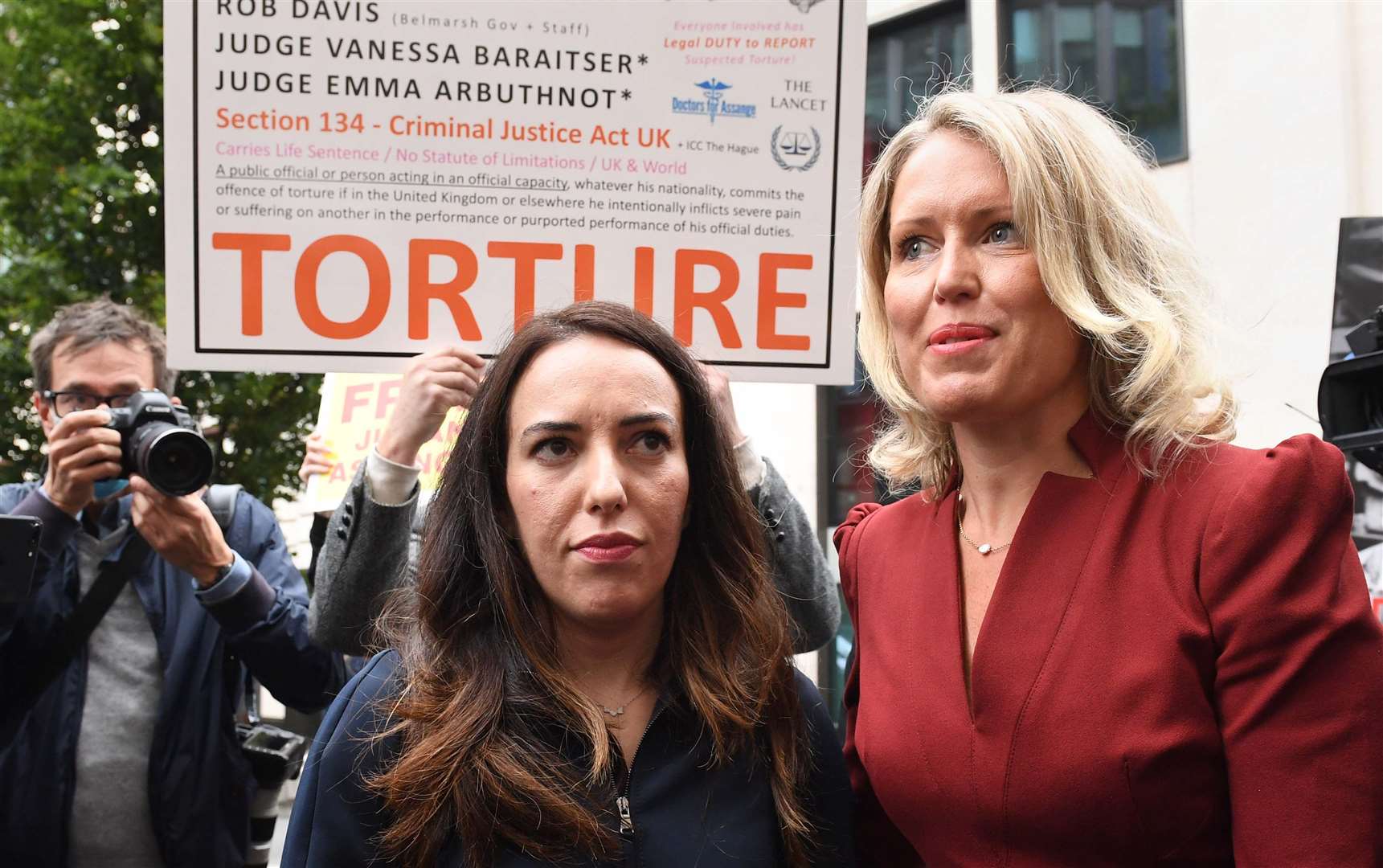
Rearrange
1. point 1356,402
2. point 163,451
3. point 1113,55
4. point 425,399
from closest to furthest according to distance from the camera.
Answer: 1. point 1356,402
2. point 425,399
3. point 163,451
4. point 1113,55

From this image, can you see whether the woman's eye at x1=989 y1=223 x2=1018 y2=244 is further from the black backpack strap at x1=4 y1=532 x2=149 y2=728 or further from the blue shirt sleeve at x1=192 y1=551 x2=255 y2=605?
the black backpack strap at x1=4 y1=532 x2=149 y2=728

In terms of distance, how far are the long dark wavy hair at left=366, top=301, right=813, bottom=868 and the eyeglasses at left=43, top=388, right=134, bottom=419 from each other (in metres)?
1.44

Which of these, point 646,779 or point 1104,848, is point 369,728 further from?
point 1104,848

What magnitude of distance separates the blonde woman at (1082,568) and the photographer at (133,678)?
154 centimetres

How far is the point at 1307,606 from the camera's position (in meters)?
1.77

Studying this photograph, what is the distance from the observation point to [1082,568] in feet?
6.52

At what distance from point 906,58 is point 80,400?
6.37 metres

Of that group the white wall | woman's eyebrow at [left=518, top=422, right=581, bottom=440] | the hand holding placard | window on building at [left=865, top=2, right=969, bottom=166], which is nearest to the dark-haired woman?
woman's eyebrow at [left=518, top=422, right=581, bottom=440]

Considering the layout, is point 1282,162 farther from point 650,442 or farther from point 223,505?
point 650,442

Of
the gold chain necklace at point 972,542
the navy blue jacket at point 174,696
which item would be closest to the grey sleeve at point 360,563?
the navy blue jacket at point 174,696

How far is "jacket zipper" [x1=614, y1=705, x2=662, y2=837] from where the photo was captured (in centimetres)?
199

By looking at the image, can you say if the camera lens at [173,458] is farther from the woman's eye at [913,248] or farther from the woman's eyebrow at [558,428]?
the woman's eye at [913,248]

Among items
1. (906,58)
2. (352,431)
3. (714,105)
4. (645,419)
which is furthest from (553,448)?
(906,58)

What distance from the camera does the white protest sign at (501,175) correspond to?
2896 millimetres
